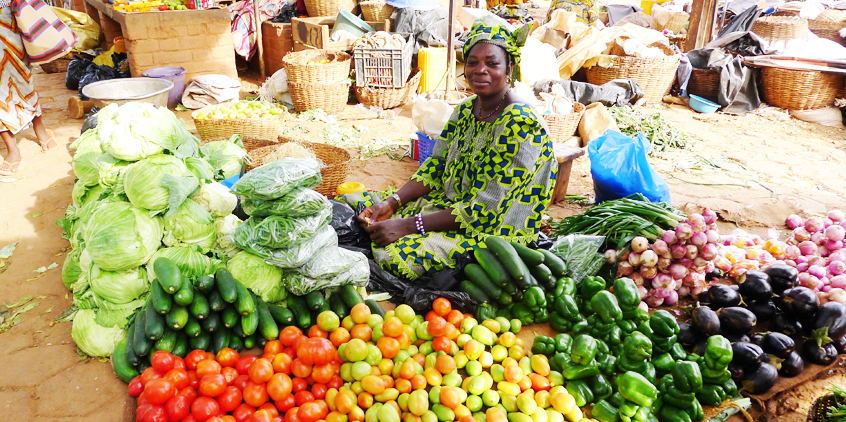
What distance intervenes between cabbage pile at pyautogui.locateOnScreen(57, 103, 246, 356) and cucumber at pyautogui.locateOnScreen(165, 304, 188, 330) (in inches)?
13.2

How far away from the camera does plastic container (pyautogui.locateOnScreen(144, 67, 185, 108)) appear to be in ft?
24.5

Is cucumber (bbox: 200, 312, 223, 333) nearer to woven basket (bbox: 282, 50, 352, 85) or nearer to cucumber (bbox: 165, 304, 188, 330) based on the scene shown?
cucumber (bbox: 165, 304, 188, 330)

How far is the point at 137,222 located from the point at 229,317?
2.57 ft

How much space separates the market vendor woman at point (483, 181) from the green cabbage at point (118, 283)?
4.55ft

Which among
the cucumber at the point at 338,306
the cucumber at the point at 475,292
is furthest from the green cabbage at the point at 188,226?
the cucumber at the point at 475,292

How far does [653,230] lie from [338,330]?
7.37ft

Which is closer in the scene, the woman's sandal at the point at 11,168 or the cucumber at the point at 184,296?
the cucumber at the point at 184,296

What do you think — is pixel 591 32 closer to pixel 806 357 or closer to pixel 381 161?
pixel 381 161

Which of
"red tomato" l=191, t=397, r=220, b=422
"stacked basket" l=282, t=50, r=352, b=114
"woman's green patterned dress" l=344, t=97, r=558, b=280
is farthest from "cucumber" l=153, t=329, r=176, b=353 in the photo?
"stacked basket" l=282, t=50, r=352, b=114

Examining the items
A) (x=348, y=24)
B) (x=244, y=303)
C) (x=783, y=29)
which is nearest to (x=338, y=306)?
(x=244, y=303)

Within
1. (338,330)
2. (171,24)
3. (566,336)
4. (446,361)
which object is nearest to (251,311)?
(338,330)

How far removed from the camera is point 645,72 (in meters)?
8.38

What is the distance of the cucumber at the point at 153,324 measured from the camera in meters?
2.39

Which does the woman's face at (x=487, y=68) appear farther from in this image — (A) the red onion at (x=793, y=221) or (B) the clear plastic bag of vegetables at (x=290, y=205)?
(A) the red onion at (x=793, y=221)
